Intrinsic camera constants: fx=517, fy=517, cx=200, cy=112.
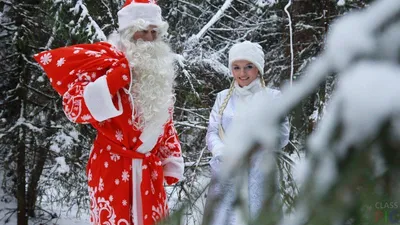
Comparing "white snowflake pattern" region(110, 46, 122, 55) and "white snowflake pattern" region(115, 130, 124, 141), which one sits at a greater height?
"white snowflake pattern" region(110, 46, 122, 55)

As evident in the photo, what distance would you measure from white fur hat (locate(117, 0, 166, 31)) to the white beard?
0.11 m

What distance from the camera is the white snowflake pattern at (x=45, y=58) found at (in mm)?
2576

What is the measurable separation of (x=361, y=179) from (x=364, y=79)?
0.32 feet

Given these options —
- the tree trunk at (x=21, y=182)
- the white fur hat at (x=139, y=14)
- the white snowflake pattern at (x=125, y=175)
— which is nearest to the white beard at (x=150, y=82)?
the white fur hat at (x=139, y=14)

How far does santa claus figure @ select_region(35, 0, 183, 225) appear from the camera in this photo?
2.44m

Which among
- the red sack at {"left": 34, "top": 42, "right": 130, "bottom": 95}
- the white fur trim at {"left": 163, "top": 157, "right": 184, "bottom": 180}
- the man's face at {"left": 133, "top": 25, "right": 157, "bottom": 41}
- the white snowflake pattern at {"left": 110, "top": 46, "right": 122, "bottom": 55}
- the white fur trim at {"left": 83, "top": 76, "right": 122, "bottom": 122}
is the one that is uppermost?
the man's face at {"left": 133, "top": 25, "right": 157, "bottom": 41}

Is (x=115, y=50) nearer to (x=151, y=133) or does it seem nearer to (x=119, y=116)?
(x=119, y=116)

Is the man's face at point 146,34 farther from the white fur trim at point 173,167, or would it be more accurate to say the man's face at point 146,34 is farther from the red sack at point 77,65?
the white fur trim at point 173,167

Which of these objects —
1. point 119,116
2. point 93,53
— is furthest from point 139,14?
point 119,116

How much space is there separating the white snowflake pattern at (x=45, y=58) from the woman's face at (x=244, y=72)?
39.4 inches

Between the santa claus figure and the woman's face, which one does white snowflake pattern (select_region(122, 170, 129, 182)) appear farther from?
the woman's face

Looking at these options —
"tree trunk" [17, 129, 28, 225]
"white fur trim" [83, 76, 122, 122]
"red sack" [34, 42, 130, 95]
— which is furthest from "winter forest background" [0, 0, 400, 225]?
"red sack" [34, 42, 130, 95]

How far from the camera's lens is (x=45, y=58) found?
2.58 metres

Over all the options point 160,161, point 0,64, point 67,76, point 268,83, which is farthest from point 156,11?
point 0,64
